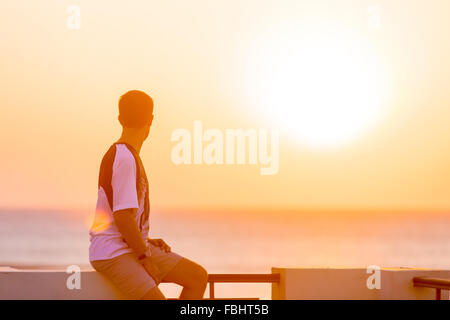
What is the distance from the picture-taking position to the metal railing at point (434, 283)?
16.6ft

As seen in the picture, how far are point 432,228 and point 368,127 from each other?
64.2 feet

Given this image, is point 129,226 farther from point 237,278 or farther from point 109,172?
point 237,278

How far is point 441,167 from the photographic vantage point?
5266cm

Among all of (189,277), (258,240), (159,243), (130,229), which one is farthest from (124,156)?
(258,240)

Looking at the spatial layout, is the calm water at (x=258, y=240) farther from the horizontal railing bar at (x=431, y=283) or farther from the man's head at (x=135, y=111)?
the man's head at (x=135, y=111)

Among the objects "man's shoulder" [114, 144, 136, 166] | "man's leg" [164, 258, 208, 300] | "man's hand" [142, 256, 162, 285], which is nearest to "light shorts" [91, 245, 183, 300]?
"man's hand" [142, 256, 162, 285]

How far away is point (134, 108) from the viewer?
4316 millimetres

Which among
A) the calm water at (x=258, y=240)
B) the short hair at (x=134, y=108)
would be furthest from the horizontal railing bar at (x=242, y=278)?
the calm water at (x=258, y=240)

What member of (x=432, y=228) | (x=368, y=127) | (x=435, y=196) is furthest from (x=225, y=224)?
(x=435, y=196)

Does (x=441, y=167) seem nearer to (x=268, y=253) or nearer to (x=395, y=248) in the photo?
(x=395, y=248)

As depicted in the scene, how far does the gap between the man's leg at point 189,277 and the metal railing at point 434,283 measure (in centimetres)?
147

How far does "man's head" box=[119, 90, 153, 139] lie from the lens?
4.32m

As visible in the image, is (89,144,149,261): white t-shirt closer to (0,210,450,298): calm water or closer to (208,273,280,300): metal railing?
(208,273,280,300): metal railing
